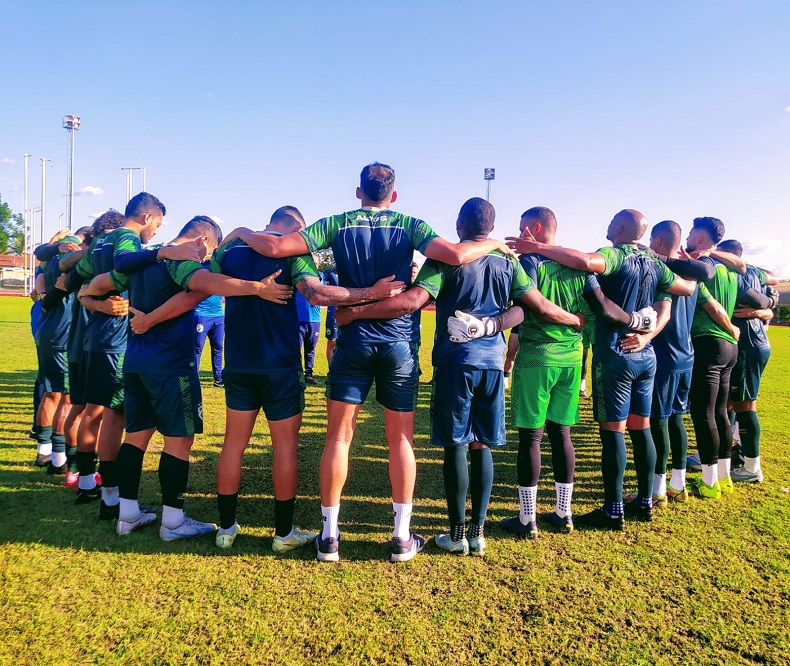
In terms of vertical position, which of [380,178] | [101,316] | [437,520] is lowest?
[437,520]

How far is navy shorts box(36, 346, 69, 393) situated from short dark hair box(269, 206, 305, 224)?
2925 mm

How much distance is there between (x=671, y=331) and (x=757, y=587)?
208 cm

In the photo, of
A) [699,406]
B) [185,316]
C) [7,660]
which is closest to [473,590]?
[7,660]

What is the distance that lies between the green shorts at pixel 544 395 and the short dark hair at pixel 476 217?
3.78 feet

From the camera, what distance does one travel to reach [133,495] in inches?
150

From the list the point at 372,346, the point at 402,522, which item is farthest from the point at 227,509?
→ the point at 372,346

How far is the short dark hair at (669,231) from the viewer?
455 cm

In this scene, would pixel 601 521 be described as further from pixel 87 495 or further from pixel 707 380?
pixel 87 495

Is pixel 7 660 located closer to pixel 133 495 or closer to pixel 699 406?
pixel 133 495

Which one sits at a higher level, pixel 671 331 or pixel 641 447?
pixel 671 331

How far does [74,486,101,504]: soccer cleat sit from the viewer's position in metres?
4.34

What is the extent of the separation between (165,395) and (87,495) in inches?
57.9

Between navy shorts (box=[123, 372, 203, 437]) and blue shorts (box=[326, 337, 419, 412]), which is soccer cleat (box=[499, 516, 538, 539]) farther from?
navy shorts (box=[123, 372, 203, 437])

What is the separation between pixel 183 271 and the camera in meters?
3.63
